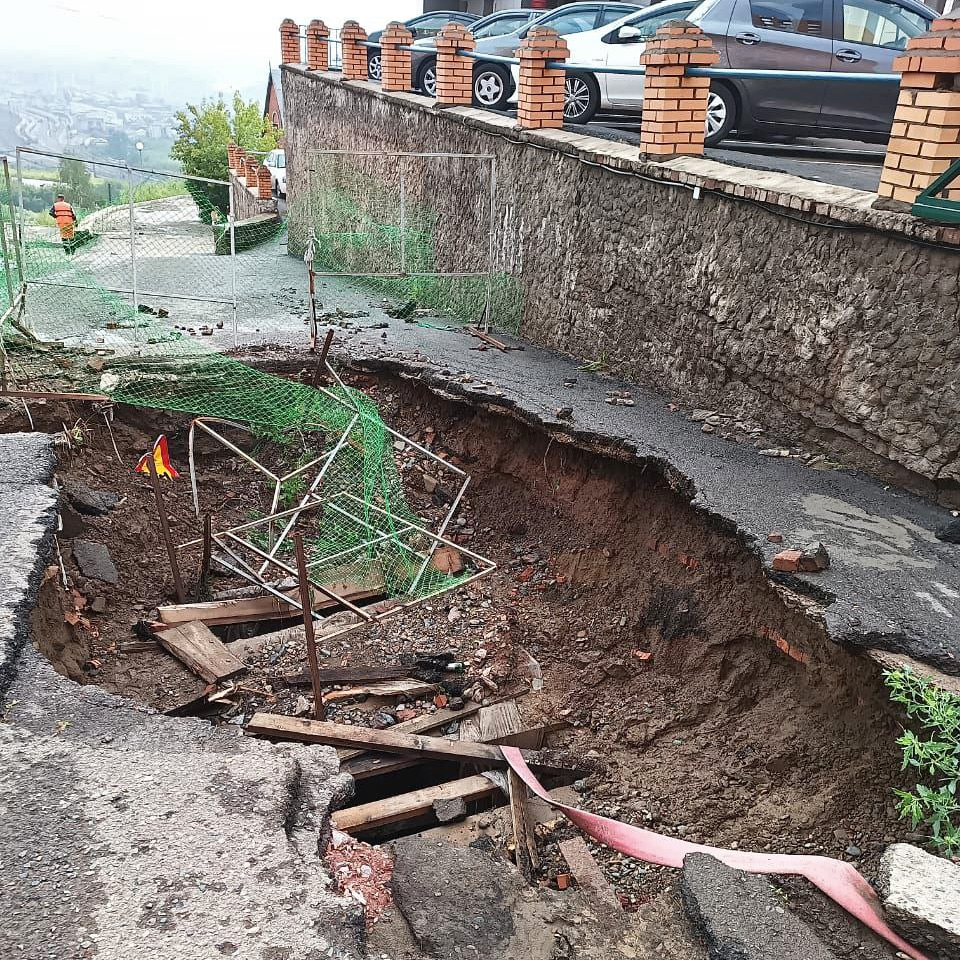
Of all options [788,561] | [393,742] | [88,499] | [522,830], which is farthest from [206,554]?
[788,561]

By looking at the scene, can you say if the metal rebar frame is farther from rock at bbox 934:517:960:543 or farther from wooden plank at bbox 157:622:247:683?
rock at bbox 934:517:960:543

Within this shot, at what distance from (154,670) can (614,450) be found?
158 inches

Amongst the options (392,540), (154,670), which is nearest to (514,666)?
(392,540)

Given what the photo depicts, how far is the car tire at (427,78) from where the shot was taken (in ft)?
49.4

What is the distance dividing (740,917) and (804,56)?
960 cm

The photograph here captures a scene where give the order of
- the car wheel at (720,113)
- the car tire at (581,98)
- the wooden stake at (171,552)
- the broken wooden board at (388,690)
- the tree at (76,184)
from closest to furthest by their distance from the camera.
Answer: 1. the broken wooden board at (388,690)
2. the wooden stake at (171,552)
3. the car wheel at (720,113)
4. the car tire at (581,98)
5. the tree at (76,184)

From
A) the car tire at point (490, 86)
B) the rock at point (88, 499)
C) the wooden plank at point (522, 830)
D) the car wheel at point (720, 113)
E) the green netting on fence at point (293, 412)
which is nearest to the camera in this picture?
the wooden plank at point (522, 830)

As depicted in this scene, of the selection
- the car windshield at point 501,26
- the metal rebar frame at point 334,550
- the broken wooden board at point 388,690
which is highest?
the car windshield at point 501,26

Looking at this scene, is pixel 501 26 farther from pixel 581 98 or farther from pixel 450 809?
pixel 450 809

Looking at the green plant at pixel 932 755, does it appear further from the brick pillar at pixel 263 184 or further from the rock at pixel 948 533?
the brick pillar at pixel 263 184

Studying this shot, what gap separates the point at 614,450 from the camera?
285 inches

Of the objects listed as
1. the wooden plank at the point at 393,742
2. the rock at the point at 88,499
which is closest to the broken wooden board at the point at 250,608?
the rock at the point at 88,499

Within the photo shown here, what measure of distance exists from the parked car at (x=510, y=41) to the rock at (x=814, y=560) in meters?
10.4

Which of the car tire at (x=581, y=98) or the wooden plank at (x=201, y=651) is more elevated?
the car tire at (x=581, y=98)
